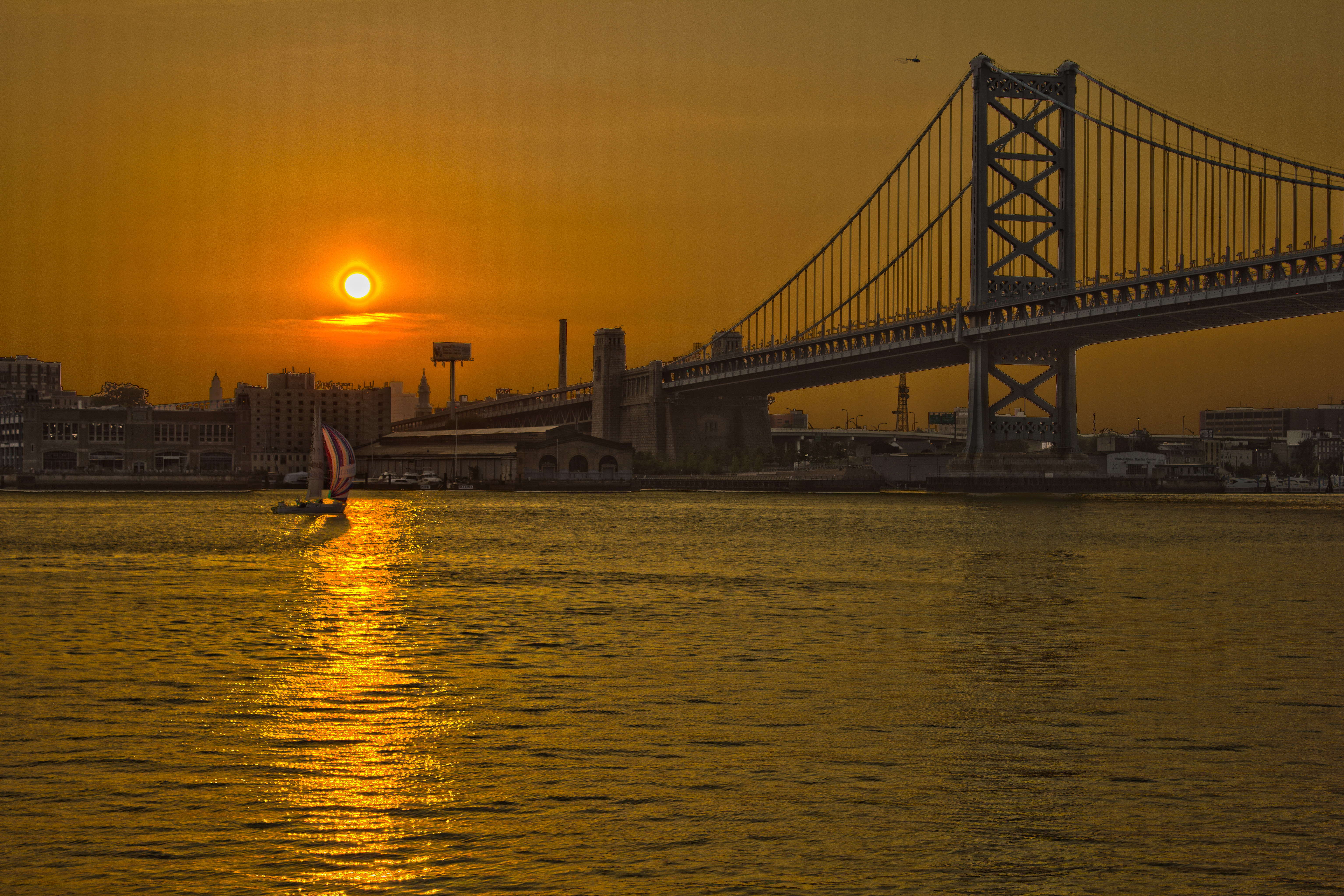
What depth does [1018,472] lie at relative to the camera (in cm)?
8062

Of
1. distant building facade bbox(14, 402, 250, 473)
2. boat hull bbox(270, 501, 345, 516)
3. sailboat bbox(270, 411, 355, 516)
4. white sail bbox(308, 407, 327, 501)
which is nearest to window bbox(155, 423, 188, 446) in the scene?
distant building facade bbox(14, 402, 250, 473)

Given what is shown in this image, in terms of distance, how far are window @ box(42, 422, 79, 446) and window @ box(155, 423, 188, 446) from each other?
7507 mm

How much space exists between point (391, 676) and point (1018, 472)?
69922 mm

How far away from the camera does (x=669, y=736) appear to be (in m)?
10.9

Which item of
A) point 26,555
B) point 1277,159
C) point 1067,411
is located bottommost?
point 26,555

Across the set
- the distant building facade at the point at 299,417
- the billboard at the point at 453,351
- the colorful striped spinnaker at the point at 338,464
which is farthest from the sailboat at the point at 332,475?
the billboard at the point at 453,351

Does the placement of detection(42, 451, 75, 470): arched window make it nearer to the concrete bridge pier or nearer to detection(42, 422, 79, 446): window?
detection(42, 422, 79, 446): window

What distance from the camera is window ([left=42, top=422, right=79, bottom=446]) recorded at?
135 m

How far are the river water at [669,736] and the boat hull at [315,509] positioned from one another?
116 feet

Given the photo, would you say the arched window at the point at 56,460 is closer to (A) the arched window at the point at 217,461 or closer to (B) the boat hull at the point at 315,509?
(A) the arched window at the point at 217,461

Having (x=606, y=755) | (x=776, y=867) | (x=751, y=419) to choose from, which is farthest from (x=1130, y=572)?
(x=751, y=419)

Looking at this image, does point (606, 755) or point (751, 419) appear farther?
point (751, 419)

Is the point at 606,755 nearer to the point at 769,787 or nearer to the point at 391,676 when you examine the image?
the point at 769,787

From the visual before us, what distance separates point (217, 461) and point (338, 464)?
88.7 metres
